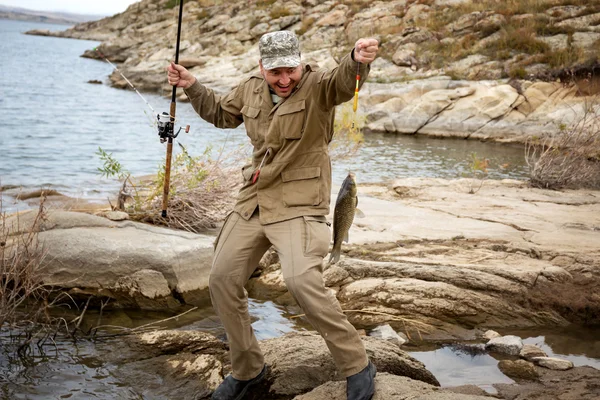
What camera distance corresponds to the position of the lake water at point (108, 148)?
47.7 feet

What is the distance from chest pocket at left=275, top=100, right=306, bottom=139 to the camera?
4148 millimetres

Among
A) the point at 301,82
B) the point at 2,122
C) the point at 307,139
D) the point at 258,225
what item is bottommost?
the point at 2,122

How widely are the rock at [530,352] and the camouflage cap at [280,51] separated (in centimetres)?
329

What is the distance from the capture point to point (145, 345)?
5.47 m

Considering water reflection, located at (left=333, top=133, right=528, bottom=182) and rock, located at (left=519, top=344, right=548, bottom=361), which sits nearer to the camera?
rock, located at (left=519, top=344, right=548, bottom=361)

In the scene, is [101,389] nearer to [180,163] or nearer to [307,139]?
[307,139]

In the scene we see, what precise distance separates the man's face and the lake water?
5.00 metres

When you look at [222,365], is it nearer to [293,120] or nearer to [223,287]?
[223,287]

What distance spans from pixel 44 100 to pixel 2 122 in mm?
7449

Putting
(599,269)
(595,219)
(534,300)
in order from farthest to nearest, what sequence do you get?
(595,219) → (599,269) → (534,300)

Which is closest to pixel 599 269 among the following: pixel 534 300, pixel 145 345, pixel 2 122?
pixel 534 300

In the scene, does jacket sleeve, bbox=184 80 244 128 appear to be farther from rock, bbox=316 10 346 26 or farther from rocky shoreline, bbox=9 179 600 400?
rock, bbox=316 10 346 26

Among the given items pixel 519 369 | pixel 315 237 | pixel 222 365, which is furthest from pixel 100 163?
pixel 315 237

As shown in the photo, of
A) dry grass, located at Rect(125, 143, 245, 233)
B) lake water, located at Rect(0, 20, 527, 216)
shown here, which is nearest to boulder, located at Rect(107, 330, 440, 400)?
dry grass, located at Rect(125, 143, 245, 233)
